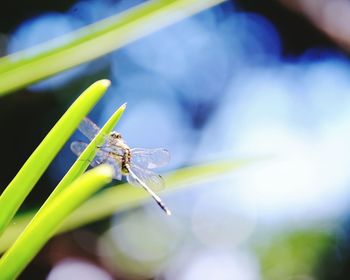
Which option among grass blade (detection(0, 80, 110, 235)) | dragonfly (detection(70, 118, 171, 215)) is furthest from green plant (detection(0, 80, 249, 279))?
dragonfly (detection(70, 118, 171, 215))

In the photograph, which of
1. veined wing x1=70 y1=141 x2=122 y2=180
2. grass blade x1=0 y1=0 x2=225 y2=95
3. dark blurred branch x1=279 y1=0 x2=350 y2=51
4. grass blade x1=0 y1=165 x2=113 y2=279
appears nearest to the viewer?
grass blade x1=0 y1=165 x2=113 y2=279

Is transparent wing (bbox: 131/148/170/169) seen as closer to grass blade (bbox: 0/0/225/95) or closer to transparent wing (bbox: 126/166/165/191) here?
transparent wing (bbox: 126/166/165/191)

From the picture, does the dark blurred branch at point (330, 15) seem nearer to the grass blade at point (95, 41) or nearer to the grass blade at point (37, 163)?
the grass blade at point (95, 41)

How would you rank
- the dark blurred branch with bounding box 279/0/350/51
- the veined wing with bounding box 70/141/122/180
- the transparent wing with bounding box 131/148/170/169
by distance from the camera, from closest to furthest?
the veined wing with bounding box 70/141/122/180 < the transparent wing with bounding box 131/148/170/169 < the dark blurred branch with bounding box 279/0/350/51

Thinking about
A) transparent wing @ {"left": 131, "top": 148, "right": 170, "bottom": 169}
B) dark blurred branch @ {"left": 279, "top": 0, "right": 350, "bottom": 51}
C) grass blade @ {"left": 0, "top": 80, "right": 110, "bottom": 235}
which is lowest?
grass blade @ {"left": 0, "top": 80, "right": 110, "bottom": 235}

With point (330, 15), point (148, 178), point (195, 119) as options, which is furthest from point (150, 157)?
point (195, 119)

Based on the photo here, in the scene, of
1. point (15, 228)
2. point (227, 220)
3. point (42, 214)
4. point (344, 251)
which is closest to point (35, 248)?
point (42, 214)

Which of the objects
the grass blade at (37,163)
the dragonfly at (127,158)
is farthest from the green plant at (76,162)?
the dragonfly at (127,158)

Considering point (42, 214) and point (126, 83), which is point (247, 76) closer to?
point (126, 83)
